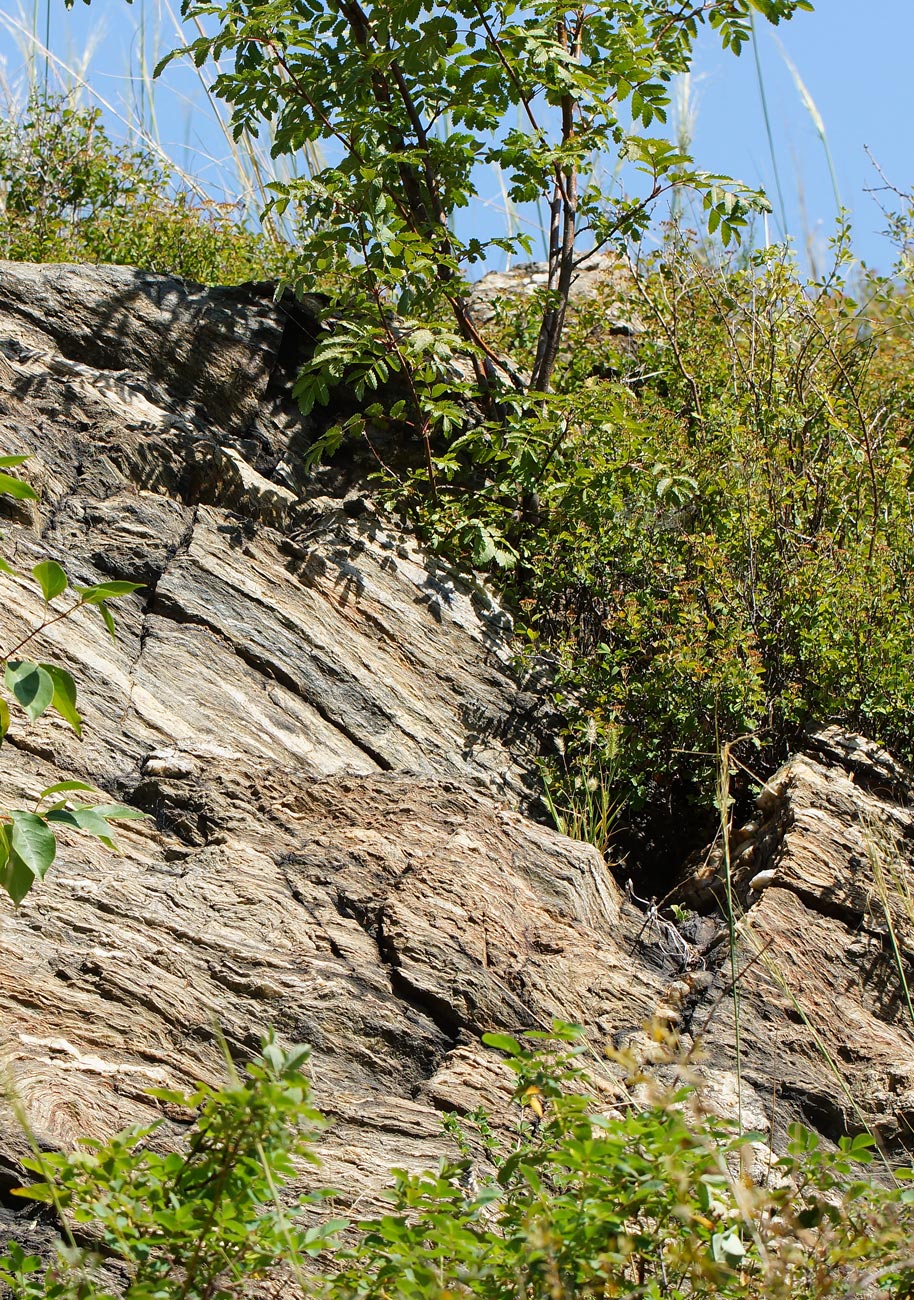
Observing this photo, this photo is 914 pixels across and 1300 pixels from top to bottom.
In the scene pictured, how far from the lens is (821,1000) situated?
4527mm

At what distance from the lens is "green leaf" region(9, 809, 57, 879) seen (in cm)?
250

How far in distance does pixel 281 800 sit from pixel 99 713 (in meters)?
0.78

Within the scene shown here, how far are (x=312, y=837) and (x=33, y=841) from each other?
2.02 metres

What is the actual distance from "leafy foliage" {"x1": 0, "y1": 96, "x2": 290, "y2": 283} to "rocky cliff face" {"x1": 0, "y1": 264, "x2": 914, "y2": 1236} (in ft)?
→ 4.30

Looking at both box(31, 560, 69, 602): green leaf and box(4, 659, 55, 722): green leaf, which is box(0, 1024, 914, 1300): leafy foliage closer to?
box(4, 659, 55, 722): green leaf

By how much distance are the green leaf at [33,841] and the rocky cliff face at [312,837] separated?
902mm

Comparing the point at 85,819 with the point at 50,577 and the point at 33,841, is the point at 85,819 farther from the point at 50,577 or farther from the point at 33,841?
the point at 50,577

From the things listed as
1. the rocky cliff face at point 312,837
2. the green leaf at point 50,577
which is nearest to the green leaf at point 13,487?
the green leaf at point 50,577

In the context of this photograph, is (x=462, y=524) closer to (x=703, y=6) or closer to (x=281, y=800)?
(x=281, y=800)

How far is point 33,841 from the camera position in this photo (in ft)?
8.31

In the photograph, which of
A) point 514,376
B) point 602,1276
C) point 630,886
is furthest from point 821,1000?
point 514,376

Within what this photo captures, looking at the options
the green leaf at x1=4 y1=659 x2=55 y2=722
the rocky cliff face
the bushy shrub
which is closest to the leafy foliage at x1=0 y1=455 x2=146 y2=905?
the green leaf at x1=4 y1=659 x2=55 y2=722

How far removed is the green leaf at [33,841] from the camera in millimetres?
2500

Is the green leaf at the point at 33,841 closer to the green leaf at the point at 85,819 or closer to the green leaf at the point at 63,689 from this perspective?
the green leaf at the point at 85,819
